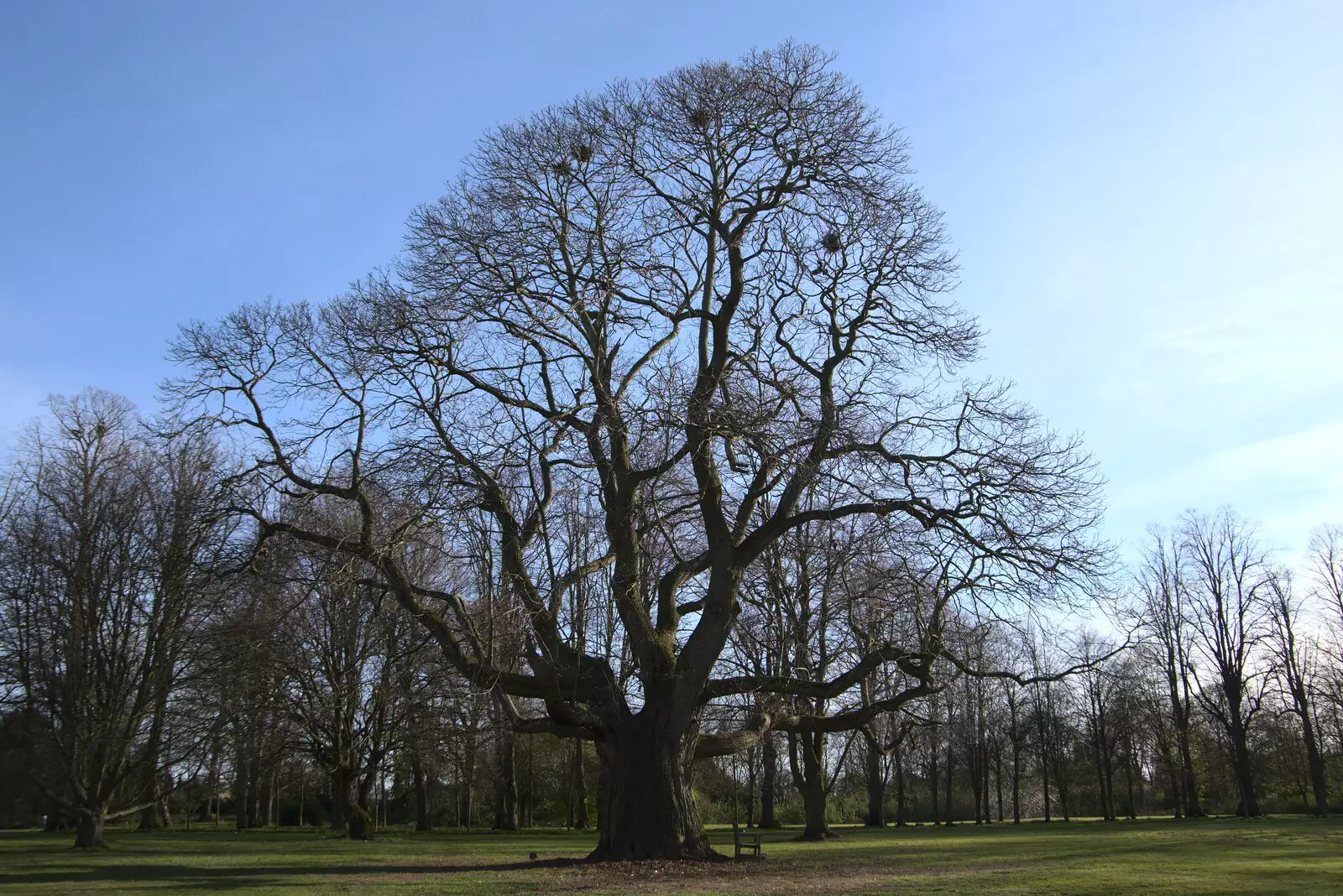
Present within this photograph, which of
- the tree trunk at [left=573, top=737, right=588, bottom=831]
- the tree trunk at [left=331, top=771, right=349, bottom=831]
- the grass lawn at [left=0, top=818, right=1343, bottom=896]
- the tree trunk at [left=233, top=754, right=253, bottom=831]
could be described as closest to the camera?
the grass lawn at [left=0, top=818, right=1343, bottom=896]

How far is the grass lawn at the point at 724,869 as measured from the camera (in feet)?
44.2

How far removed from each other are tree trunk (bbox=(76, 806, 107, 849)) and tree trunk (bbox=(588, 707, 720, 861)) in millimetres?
15056

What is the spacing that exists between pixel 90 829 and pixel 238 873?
34.4 ft

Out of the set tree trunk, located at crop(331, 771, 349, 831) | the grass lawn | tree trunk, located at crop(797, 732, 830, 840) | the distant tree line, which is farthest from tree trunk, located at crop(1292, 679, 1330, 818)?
tree trunk, located at crop(331, 771, 349, 831)

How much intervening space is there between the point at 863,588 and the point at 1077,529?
14.3 ft


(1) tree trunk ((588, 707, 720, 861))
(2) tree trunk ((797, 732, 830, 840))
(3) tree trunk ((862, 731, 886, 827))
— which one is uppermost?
(1) tree trunk ((588, 707, 720, 861))

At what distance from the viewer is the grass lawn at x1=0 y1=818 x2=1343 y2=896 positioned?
1346 cm

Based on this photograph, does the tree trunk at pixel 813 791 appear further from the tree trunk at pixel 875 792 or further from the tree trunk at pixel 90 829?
the tree trunk at pixel 90 829

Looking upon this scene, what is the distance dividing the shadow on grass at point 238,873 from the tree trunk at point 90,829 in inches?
260

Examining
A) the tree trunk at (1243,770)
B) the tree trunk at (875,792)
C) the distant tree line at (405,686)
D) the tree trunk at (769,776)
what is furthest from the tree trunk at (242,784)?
the tree trunk at (1243,770)

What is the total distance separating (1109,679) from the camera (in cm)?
5362

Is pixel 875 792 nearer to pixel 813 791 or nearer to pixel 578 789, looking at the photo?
pixel 578 789

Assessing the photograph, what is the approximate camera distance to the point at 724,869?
16.1 m

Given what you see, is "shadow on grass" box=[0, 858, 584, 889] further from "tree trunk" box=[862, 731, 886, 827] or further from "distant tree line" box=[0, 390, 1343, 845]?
"tree trunk" box=[862, 731, 886, 827]
